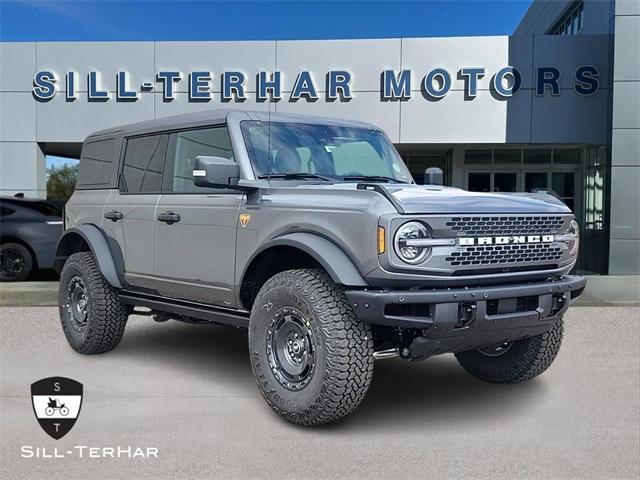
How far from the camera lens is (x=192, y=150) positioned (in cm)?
566

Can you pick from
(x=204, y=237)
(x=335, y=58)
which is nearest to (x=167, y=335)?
(x=204, y=237)

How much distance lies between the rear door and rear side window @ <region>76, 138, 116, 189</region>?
0.68 ft

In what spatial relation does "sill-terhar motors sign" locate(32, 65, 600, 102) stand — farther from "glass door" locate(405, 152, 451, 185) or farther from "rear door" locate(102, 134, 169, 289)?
"rear door" locate(102, 134, 169, 289)

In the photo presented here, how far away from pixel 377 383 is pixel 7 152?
15.7m

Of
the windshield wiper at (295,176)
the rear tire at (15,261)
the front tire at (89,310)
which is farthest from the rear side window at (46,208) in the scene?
the windshield wiper at (295,176)

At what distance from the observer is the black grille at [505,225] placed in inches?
162

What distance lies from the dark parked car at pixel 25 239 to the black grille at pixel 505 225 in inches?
381

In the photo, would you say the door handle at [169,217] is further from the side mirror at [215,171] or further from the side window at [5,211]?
the side window at [5,211]

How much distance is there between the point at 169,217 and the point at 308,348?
1883mm

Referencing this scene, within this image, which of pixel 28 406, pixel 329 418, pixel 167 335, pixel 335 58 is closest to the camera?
pixel 329 418

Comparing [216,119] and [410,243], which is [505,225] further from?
[216,119]

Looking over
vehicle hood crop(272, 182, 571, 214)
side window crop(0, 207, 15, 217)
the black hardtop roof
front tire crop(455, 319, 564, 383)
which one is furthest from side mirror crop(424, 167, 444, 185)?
side window crop(0, 207, 15, 217)

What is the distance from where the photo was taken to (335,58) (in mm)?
17016

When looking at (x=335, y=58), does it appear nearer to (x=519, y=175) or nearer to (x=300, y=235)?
(x=519, y=175)
